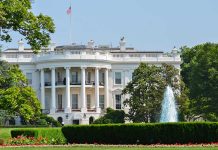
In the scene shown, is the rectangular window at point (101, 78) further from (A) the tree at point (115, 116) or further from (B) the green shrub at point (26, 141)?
(B) the green shrub at point (26, 141)

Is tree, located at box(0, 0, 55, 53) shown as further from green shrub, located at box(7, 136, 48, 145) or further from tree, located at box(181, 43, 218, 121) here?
tree, located at box(181, 43, 218, 121)

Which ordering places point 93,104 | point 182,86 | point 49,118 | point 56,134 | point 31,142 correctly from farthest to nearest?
point 93,104 < point 49,118 < point 182,86 < point 56,134 < point 31,142

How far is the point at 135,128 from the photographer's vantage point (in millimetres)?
29828

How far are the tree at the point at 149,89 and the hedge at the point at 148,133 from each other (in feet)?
107

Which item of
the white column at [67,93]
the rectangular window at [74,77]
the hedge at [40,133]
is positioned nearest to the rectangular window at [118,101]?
the rectangular window at [74,77]

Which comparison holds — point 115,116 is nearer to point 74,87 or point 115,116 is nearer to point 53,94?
point 74,87

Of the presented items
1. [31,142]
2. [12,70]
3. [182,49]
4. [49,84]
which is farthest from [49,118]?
[12,70]

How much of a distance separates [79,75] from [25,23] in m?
51.2

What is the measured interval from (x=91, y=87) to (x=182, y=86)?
55.4ft

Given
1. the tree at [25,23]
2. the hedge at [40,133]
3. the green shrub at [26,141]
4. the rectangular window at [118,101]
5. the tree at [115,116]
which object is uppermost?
the tree at [25,23]

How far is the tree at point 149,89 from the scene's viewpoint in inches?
2514

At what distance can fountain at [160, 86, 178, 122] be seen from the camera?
50644 millimetres

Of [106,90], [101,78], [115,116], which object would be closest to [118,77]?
[101,78]

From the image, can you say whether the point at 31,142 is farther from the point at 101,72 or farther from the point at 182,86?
the point at 101,72
